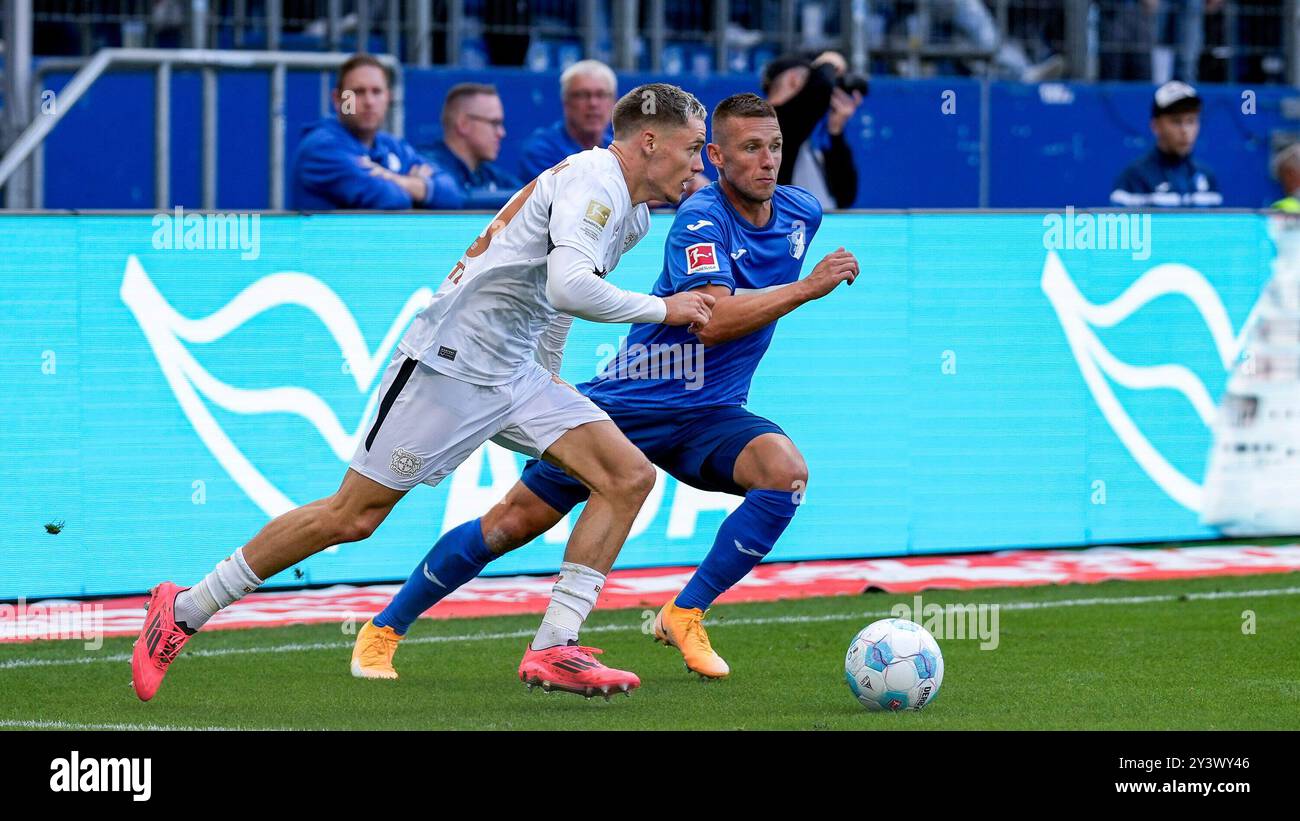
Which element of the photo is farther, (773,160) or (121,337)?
(121,337)

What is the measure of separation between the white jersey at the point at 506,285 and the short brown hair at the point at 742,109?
0.76m

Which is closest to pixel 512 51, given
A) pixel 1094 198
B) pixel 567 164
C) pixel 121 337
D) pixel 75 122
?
pixel 75 122

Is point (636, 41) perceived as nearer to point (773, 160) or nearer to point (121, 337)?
point (121, 337)

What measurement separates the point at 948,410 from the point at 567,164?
4389 millimetres

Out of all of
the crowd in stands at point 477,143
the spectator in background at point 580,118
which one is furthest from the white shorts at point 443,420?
the spectator in background at point 580,118

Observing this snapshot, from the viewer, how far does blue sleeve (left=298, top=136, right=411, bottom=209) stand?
10.3 m

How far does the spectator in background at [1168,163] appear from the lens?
12070mm

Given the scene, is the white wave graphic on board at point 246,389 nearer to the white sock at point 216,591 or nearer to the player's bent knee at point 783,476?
the player's bent knee at point 783,476

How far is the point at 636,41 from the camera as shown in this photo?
582 inches

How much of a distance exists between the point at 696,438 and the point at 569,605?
1.18m

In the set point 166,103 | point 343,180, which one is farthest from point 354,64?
point 166,103

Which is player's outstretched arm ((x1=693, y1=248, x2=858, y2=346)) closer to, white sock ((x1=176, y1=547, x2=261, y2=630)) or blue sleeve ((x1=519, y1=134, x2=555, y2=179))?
white sock ((x1=176, y1=547, x2=261, y2=630))

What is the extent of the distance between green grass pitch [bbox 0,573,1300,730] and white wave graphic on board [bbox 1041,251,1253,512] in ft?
5.18

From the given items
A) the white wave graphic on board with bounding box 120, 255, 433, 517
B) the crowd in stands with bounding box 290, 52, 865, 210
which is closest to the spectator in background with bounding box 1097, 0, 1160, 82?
the crowd in stands with bounding box 290, 52, 865, 210
